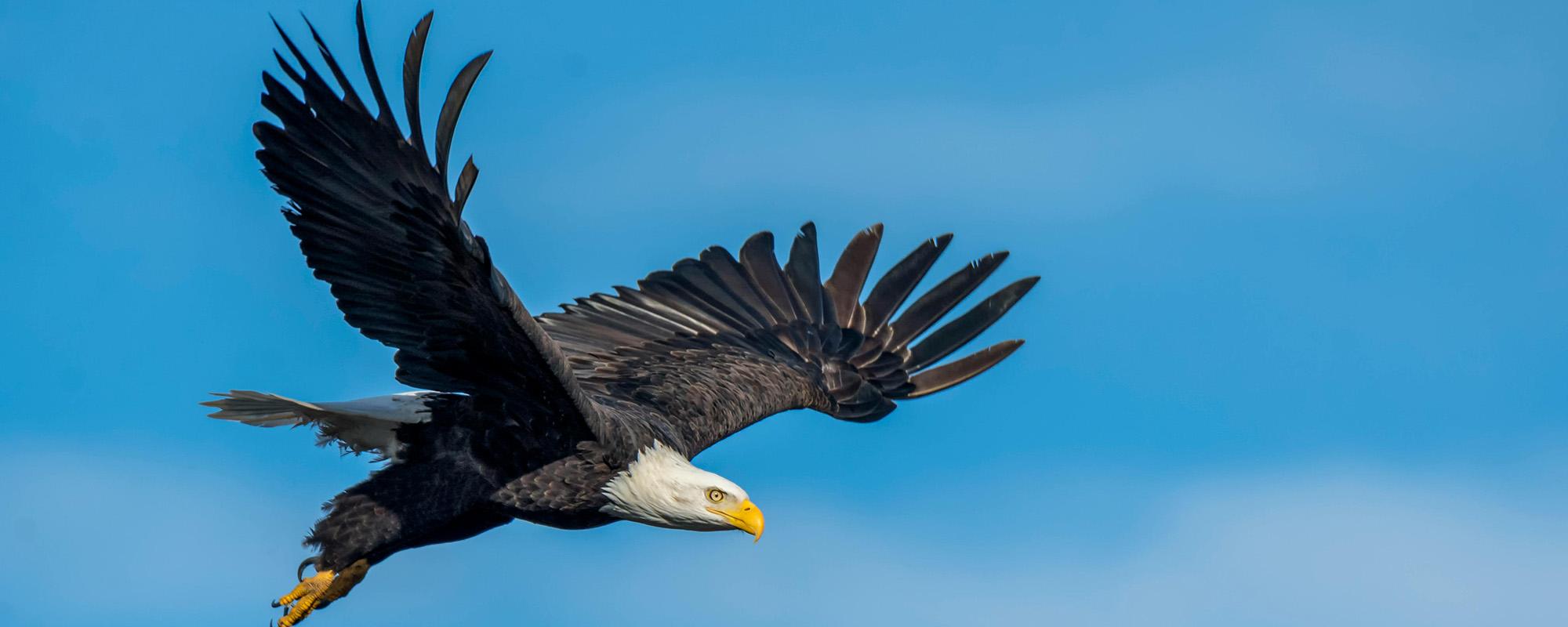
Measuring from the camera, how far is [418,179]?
7.42 metres

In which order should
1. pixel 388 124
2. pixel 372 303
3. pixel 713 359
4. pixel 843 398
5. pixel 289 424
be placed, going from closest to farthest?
1. pixel 388 124
2. pixel 372 303
3. pixel 289 424
4. pixel 713 359
5. pixel 843 398

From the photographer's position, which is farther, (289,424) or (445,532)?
(289,424)

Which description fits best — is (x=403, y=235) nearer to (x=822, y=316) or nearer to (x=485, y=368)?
(x=485, y=368)

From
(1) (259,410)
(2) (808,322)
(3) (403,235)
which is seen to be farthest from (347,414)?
(2) (808,322)

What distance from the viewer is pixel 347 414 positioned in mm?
9109

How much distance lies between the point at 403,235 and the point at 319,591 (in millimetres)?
2111

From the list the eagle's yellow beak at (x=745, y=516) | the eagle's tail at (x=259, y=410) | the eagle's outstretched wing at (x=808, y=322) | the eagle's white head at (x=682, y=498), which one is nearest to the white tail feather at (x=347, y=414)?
the eagle's tail at (x=259, y=410)

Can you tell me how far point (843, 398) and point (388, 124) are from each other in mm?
5086

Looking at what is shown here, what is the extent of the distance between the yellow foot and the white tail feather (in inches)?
23.3

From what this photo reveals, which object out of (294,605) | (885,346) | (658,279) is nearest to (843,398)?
(885,346)

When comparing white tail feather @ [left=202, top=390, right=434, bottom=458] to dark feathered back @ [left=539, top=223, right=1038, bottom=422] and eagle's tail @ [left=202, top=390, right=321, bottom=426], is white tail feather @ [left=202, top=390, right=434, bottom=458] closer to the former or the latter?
eagle's tail @ [left=202, top=390, right=321, bottom=426]

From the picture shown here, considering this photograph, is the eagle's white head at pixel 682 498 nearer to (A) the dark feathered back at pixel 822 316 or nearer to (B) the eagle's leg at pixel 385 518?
(B) the eagle's leg at pixel 385 518

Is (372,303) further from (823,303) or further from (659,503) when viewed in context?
(823,303)

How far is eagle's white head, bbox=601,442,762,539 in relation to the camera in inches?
343
